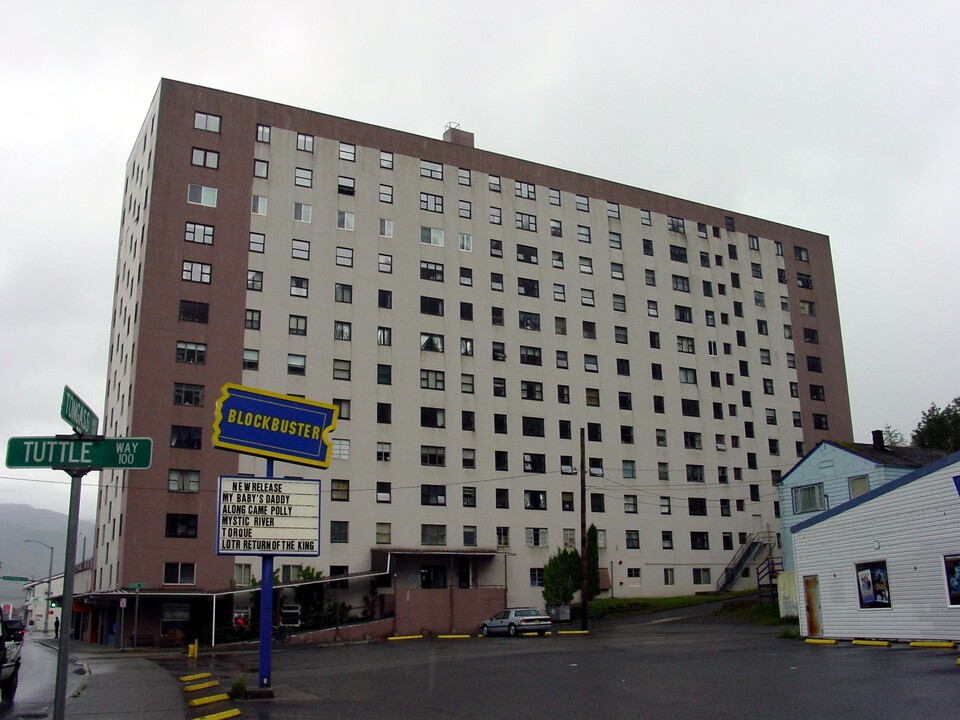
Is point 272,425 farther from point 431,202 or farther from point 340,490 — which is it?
point 431,202

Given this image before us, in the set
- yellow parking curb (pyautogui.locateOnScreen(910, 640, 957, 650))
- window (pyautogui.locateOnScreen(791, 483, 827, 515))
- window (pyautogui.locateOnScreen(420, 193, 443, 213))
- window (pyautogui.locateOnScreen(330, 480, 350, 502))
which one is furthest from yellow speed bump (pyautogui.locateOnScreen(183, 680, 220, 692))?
window (pyautogui.locateOnScreen(420, 193, 443, 213))

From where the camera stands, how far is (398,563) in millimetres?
58750

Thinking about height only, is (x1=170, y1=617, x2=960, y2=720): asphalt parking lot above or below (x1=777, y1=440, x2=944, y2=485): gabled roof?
below

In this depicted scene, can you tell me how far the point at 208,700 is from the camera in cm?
1797

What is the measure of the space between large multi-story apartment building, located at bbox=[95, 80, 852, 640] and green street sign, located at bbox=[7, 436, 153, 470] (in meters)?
40.8

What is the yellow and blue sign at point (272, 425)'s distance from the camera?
1977 centimetres

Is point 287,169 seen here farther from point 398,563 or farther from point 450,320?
point 398,563

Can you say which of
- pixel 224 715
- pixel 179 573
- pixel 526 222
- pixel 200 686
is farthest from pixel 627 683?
pixel 526 222

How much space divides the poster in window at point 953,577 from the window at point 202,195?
48373mm

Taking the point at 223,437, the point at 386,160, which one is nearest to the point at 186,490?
the point at 386,160

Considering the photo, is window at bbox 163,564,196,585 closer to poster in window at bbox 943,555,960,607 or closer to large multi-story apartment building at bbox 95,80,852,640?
large multi-story apartment building at bbox 95,80,852,640

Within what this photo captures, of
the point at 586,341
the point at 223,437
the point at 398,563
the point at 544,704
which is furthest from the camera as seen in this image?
the point at 586,341

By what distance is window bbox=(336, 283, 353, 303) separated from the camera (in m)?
61.4

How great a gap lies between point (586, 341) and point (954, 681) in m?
54.0
